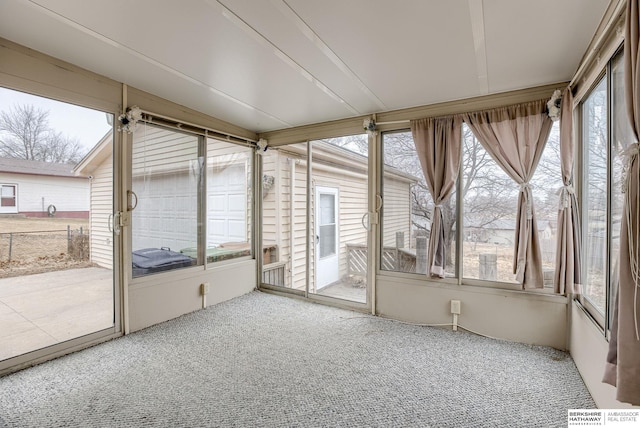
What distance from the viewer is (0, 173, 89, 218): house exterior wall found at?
2277mm

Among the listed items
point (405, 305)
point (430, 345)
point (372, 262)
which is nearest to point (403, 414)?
point (430, 345)

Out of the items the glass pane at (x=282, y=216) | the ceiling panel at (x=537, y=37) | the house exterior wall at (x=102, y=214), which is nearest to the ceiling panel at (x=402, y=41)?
the ceiling panel at (x=537, y=37)

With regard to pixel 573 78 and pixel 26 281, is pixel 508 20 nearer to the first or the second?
pixel 573 78

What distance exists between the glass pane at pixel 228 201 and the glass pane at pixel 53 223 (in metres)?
1.14

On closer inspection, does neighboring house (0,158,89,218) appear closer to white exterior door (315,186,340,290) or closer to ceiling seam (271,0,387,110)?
ceiling seam (271,0,387,110)

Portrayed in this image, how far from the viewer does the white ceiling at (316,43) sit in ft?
5.49

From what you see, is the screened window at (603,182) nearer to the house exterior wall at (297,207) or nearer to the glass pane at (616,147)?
the glass pane at (616,147)

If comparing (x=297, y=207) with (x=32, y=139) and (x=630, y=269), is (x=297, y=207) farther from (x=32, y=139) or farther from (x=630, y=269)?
(x=630, y=269)

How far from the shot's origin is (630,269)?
1158 millimetres

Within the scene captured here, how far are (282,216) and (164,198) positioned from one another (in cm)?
165

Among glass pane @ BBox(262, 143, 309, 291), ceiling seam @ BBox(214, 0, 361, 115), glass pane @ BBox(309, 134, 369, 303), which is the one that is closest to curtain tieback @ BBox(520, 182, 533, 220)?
glass pane @ BBox(309, 134, 369, 303)

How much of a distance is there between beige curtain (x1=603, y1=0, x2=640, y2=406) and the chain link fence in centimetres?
366

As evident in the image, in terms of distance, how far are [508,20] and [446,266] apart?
7.06ft

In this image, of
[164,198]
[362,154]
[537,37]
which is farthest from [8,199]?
[537,37]
